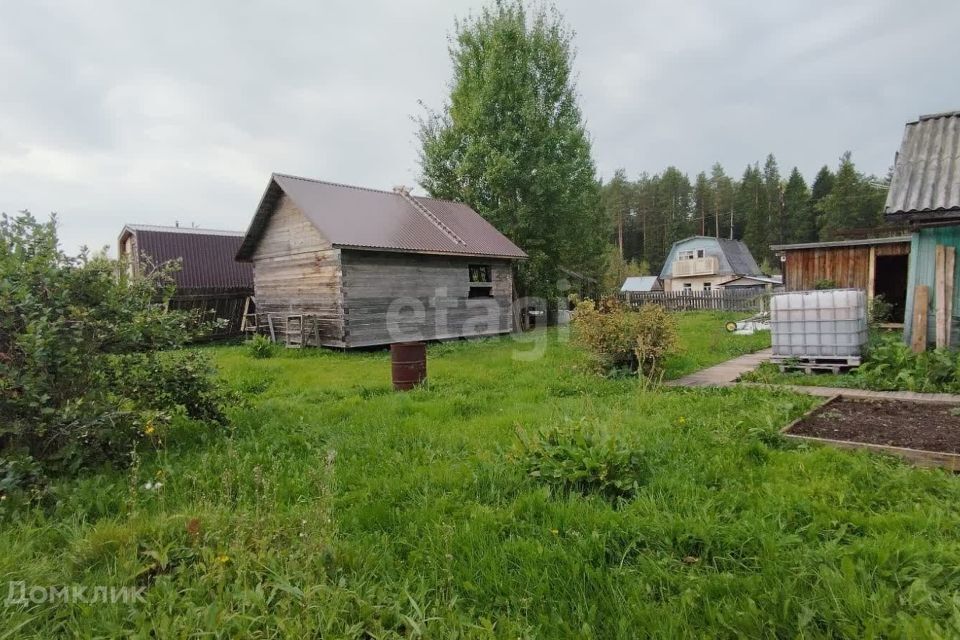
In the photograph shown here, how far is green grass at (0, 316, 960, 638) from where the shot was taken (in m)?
2.07

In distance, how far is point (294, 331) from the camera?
47.0 ft

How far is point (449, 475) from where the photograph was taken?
369cm

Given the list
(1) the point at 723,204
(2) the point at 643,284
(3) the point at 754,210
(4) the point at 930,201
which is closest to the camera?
(4) the point at 930,201

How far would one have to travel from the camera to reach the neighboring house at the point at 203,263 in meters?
A: 18.6

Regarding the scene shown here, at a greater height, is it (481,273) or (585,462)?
(481,273)

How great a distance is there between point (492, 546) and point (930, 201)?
8.25 meters

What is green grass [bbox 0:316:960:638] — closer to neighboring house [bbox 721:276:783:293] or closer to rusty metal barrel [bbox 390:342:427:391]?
rusty metal barrel [bbox 390:342:427:391]

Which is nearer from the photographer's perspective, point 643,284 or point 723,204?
point 643,284

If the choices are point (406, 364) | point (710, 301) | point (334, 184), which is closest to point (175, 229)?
point (334, 184)

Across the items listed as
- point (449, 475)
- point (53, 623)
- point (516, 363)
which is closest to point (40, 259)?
point (53, 623)

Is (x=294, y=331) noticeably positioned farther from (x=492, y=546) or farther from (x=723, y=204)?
(x=723, y=204)

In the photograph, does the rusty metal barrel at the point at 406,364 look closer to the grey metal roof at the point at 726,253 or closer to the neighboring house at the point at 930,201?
the neighboring house at the point at 930,201

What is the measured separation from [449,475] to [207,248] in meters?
22.7

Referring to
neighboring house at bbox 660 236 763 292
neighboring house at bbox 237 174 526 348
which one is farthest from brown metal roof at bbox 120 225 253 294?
neighboring house at bbox 660 236 763 292
